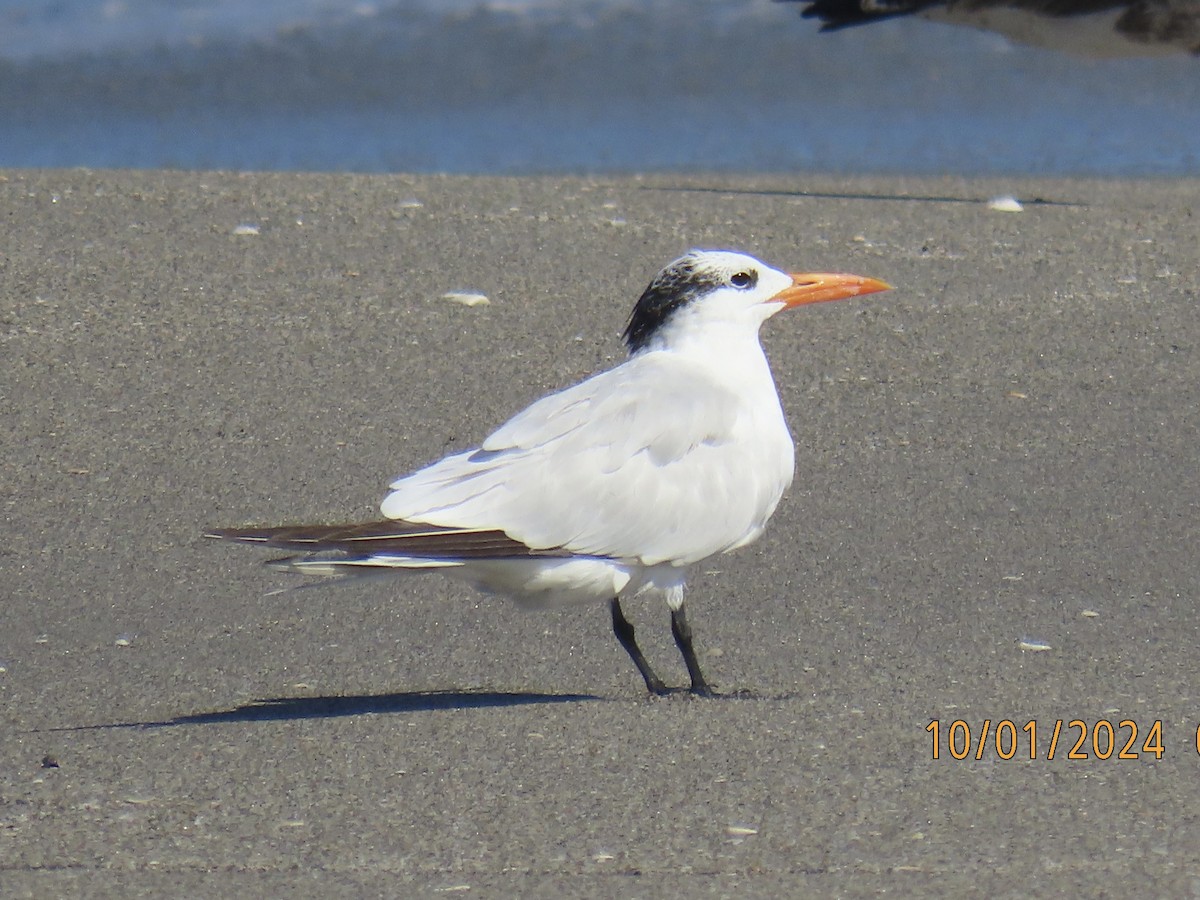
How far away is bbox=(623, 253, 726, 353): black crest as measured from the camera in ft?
13.3

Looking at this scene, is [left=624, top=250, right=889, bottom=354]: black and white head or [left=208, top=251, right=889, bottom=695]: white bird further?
[left=624, top=250, right=889, bottom=354]: black and white head

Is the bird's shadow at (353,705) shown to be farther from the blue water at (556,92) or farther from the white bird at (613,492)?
the blue water at (556,92)

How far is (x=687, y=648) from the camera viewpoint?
381cm

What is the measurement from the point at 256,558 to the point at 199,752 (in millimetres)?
1210

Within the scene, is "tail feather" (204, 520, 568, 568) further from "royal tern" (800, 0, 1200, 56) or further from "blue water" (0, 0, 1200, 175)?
"royal tern" (800, 0, 1200, 56)

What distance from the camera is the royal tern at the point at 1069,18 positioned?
29.6 feet

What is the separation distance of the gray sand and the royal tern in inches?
59.5

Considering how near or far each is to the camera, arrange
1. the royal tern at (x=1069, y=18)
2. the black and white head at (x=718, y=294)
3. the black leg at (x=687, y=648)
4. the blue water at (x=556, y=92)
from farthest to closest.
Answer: the blue water at (x=556, y=92) → the royal tern at (x=1069, y=18) → the black and white head at (x=718, y=294) → the black leg at (x=687, y=648)

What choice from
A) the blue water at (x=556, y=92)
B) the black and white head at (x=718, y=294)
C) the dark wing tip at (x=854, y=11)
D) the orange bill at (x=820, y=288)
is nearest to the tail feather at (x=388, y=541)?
the black and white head at (x=718, y=294)

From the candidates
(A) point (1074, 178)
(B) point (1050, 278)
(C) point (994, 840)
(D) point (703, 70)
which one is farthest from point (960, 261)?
(D) point (703, 70)

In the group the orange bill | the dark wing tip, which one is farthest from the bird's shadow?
the dark wing tip
